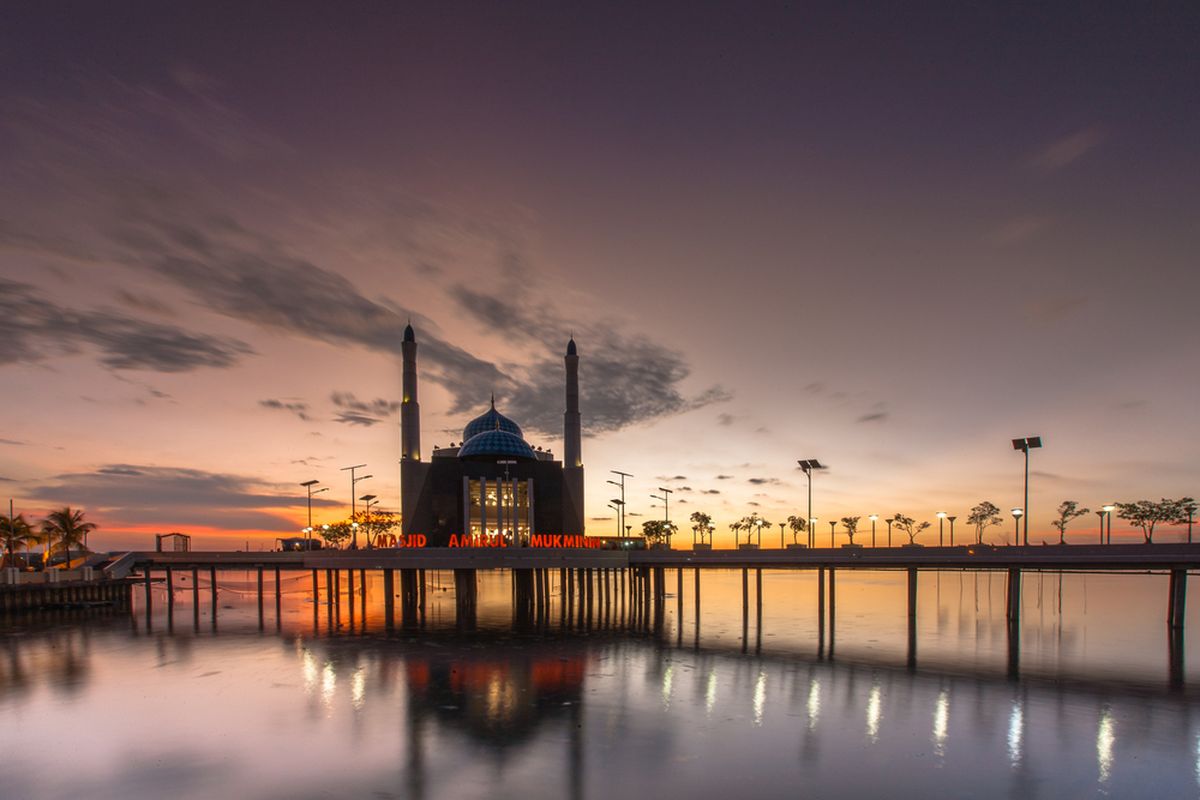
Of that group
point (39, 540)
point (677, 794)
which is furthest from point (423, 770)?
point (39, 540)

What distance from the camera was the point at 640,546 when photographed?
14812 centimetres

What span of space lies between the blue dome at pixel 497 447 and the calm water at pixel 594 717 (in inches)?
2890

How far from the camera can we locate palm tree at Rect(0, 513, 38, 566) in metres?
131

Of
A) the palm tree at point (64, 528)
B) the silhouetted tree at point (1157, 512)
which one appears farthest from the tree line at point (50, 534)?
the silhouetted tree at point (1157, 512)

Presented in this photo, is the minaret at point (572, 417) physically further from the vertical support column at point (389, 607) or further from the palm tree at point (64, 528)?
the palm tree at point (64, 528)

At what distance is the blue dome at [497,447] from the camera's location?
14338cm

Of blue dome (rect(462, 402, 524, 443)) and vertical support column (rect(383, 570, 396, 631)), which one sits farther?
blue dome (rect(462, 402, 524, 443))

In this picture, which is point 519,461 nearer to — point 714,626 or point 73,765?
point 714,626

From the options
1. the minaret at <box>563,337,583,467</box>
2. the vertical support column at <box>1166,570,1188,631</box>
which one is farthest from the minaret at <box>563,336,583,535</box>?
the vertical support column at <box>1166,570,1188,631</box>

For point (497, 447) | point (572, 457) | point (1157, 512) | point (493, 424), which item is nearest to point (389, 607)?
point (497, 447)

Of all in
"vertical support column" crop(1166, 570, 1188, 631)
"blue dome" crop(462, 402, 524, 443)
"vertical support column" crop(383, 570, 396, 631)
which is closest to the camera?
"vertical support column" crop(1166, 570, 1188, 631)

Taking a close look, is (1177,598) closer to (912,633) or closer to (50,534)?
(912,633)

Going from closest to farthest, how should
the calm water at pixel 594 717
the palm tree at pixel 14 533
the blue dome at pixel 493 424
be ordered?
the calm water at pixel 594 717
the palm tree at pixel 14 533
the blue dome at pixel 493 424

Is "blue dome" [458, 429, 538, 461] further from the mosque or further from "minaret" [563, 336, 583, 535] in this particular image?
"minaret" [563, 336, 583, 535]
